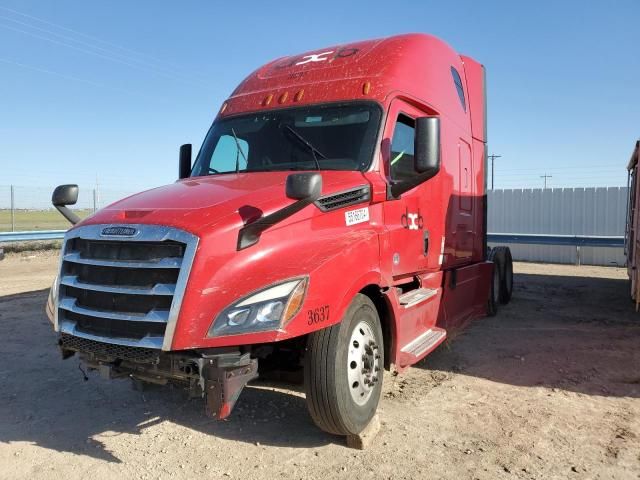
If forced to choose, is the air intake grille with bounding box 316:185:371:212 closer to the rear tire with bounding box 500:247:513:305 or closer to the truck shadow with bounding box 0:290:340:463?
the truck shadow with bounding box 0:290:340:463

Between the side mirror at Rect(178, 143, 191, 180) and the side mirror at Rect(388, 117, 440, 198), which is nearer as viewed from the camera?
the side mirror at Rect(388, 117, 440, 198)

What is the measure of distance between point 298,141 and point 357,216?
106 centimetres

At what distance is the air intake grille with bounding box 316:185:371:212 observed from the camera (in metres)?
3.83

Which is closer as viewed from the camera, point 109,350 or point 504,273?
point 109,350

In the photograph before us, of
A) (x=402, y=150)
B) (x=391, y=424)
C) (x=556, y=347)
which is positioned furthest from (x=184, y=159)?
(x=556, y=347)

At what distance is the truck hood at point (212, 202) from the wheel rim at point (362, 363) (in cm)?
101

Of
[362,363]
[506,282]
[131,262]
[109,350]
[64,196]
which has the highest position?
[64,196]

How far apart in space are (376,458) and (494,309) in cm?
555

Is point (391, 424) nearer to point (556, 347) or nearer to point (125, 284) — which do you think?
point (125, 284)

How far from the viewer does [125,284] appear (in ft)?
11.5

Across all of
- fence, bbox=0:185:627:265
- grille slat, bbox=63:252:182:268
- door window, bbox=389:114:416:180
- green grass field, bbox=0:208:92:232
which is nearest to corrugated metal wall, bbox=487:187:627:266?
fence, bbox=0:185:627:265

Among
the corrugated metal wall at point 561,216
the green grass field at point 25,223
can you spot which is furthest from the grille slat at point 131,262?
the corrugated metal wall at point 561,216

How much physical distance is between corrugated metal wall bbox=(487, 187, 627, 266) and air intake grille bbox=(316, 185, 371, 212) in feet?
48.3

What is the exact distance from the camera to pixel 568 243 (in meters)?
16.5
